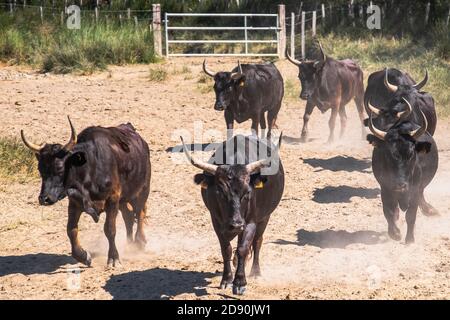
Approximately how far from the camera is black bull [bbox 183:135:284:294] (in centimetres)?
711

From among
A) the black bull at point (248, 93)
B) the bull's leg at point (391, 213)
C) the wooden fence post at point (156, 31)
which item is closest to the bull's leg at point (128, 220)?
the bull's leg at point (391, 213)

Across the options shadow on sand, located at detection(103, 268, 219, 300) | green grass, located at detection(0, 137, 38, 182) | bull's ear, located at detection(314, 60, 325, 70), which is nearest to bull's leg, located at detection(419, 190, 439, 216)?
shadow on sand, located at detection(103, 268, 219, 300)

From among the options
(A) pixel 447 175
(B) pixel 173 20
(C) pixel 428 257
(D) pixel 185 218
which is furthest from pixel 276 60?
(C) pixel 428 257

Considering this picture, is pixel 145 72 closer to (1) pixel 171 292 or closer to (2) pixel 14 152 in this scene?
(2) pixel 14 152

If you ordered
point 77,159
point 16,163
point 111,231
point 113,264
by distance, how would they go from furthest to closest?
point 16,163
point 111,231
point 113,264
point 77,159

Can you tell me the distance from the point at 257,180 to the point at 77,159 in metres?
1.97

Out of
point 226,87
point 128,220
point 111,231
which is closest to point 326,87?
point 226,87

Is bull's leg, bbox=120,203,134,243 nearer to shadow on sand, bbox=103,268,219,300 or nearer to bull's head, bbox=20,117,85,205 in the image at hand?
shadow on sand, bbox=103,268,219,300

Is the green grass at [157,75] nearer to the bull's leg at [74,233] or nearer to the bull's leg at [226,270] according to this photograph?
the bull's leg at [74,233]

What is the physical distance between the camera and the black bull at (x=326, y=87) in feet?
49.6

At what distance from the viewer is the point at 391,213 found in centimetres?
930

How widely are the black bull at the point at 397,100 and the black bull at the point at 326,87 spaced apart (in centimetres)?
152

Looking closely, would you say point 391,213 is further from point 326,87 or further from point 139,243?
point 326,87

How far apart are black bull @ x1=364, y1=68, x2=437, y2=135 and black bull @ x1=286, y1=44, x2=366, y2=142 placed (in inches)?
59.9
